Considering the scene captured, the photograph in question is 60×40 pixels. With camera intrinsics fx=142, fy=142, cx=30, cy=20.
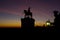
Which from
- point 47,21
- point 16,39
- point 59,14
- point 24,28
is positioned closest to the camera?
point 16,39

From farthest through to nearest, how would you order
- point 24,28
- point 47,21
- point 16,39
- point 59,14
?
1. point 47,21
2. point 59,14
3. point 24,28
4. point 16,39

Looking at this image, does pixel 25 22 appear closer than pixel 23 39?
No

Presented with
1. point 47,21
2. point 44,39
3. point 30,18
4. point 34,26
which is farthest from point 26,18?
point 44,39

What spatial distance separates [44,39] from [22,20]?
26.2m

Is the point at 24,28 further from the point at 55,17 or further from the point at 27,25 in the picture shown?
the point at 55,17

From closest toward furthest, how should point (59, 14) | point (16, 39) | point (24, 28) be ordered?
point (16, 39) → point (24, 28) → point (59, 14)

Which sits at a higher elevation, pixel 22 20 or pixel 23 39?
pixel 22 20

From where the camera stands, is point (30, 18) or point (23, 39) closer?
point (23, 39)

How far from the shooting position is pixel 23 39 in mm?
27594

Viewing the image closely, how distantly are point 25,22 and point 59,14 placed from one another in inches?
548

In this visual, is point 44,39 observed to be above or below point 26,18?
below

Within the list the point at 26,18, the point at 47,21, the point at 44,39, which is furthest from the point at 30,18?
the point at 44,39

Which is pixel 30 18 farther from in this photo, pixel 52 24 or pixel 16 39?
pixel 16 39

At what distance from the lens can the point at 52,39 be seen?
28.1 m
